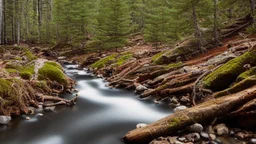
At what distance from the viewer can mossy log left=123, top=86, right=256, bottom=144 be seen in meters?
7.71

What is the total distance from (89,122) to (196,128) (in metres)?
4.56

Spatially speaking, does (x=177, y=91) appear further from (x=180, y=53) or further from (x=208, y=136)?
(x=180, y=53)

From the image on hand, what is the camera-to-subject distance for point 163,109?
11.6 m

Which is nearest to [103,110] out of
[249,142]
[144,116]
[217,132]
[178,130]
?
[144,116]

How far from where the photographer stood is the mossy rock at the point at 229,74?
37.2ft

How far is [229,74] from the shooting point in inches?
455

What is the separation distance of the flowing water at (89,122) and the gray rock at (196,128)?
2396 millimetres

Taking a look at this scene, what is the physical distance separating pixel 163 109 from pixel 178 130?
3725 millimetres

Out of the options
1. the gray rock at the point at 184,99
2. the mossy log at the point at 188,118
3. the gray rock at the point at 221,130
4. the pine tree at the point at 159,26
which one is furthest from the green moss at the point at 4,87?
the pine tree at the point at 159,26

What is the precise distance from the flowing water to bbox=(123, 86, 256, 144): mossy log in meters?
0.91

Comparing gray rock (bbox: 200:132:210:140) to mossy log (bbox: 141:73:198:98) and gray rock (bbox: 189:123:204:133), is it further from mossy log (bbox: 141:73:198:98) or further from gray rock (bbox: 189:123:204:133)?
mossy log (bbox: 141:73:198:98)

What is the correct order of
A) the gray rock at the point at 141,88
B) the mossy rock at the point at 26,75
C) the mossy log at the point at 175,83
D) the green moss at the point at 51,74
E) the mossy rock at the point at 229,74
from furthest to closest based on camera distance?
1. the gray rock at the point at 141,88
2. the green moss at the point at 51,74
3. the mossy rock at the point at 26,75
4. the mossy log at the point at 175,83
5. the mossy rock at the point at 229,74

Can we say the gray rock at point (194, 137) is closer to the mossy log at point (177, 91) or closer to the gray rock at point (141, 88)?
the mossy log at point (177, 91)

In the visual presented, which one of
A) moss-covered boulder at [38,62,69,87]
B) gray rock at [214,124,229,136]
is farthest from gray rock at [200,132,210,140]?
moss-covered boulder at [38,62,69,87]
